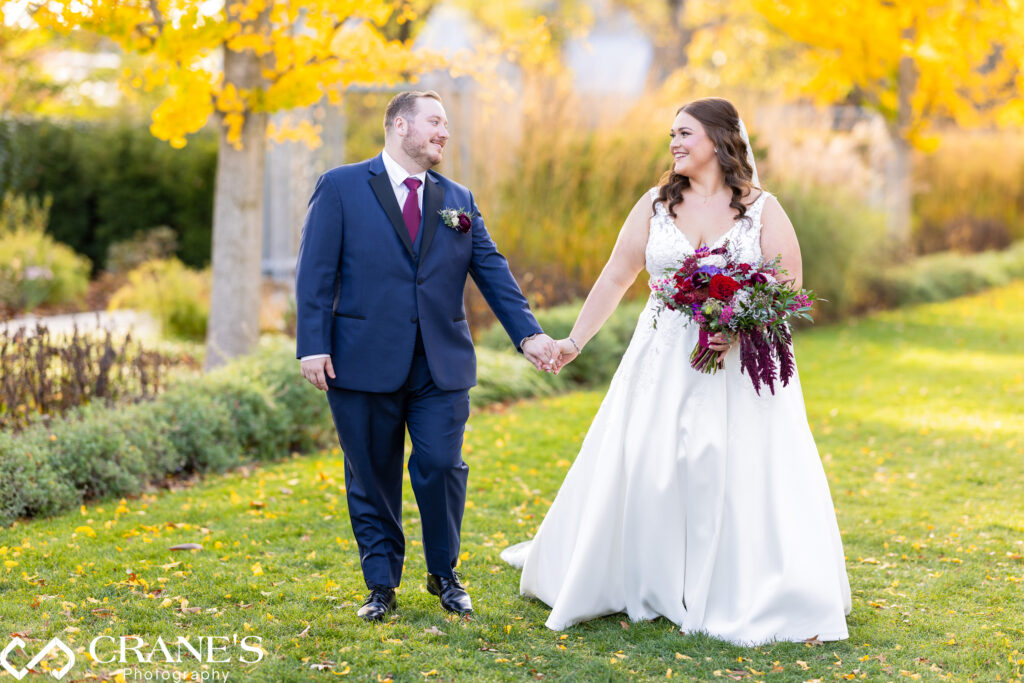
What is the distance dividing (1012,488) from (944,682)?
302 cm

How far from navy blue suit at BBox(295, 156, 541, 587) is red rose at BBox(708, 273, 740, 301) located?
749 mm

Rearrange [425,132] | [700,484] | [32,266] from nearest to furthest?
[425,132] < [700,484] < [32,266]

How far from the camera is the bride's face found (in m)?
4.19

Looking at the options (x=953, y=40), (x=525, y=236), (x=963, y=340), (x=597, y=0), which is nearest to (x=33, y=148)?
(x=525, y=236)

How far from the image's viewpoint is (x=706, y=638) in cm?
390

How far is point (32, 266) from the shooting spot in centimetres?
1166

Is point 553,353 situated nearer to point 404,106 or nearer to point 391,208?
point 391,208

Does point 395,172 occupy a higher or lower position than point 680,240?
higher

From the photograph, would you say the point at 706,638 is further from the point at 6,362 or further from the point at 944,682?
the point at 6,362

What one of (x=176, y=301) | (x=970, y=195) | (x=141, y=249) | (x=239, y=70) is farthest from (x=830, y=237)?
(x=141, y=249)

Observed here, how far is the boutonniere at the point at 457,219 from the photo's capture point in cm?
399

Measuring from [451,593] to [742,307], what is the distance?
1585mm

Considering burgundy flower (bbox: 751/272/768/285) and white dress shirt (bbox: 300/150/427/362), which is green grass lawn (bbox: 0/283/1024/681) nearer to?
burgundy flower (bbox: 751/272/768/285)

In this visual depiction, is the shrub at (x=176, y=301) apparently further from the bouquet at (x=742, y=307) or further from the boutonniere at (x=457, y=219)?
the bouquet at (x=742, y=307)
